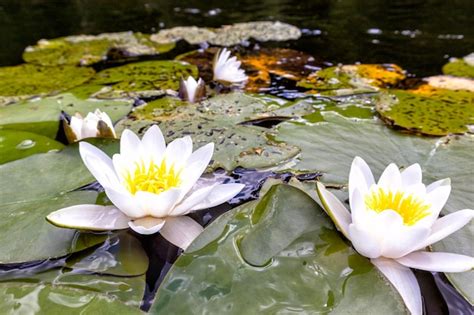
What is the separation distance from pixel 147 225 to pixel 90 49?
3.10 meters

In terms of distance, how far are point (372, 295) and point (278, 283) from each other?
0.19m

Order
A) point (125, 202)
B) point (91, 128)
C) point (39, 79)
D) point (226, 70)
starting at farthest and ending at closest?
point (39, 79)
point (226, 70)
point (91, 128)
point (125, 202)

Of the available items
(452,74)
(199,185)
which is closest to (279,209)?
(199,185)

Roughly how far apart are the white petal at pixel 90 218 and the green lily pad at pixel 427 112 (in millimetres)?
1137

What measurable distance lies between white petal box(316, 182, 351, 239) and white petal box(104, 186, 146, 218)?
17.2 inches

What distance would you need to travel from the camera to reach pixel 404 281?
853 mm

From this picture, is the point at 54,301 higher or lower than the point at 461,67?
higher

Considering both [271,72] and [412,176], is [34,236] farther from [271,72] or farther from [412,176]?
[271,72]

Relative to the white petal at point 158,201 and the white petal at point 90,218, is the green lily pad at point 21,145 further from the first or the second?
the white petal at point 158,201

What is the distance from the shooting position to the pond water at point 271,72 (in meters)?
0.94

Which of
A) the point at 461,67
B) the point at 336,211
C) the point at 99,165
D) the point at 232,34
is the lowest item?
the point at 461,67

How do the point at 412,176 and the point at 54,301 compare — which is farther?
the point at 412,176

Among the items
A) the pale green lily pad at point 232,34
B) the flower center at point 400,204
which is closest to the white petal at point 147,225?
the flower center at point 400,204

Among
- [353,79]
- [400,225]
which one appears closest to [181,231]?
[400,225]
